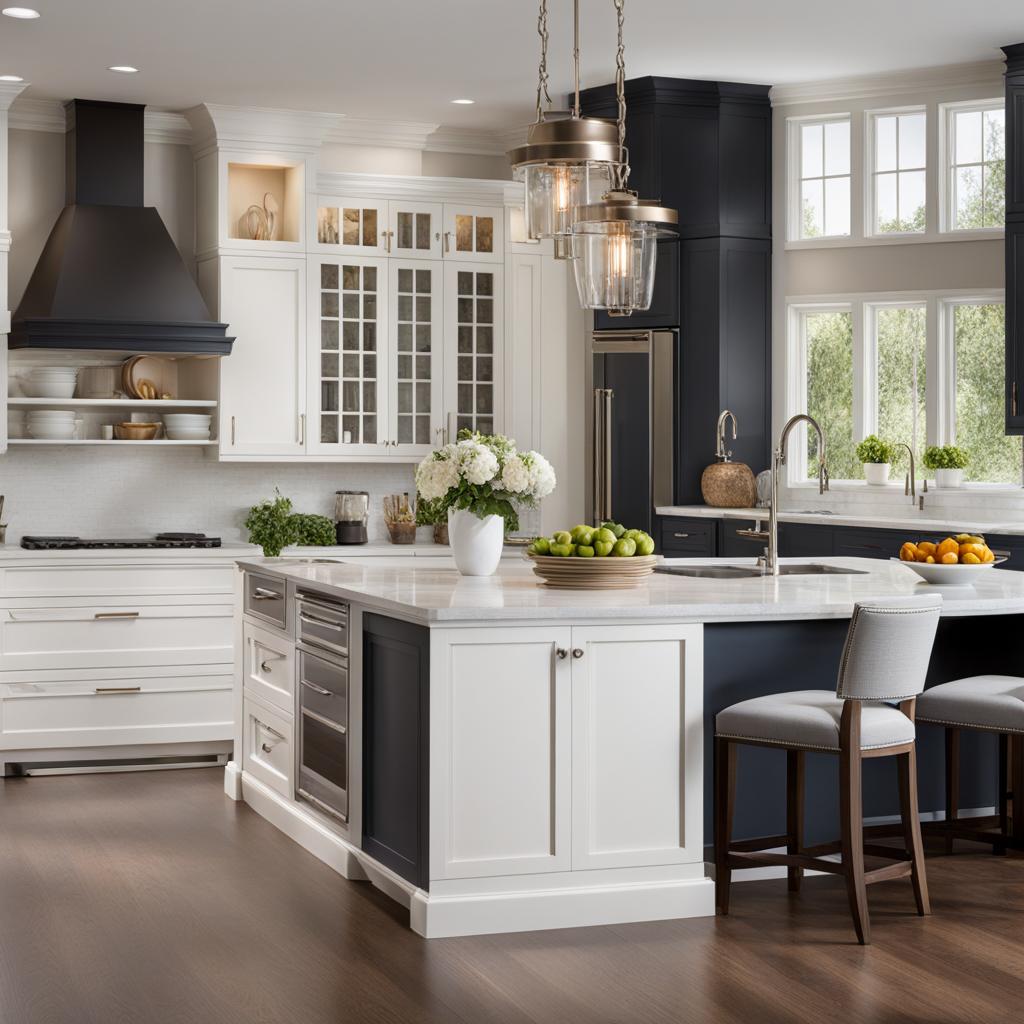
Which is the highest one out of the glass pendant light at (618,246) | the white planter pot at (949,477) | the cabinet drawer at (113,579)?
the glass pendant light at (618,246)

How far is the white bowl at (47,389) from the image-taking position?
737 cm

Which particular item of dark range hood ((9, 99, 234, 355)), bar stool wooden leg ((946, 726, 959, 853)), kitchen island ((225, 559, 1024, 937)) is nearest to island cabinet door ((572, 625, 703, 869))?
kitchen island ((225, 559, 1024, 937))

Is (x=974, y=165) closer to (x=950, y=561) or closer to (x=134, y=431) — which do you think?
(x=950, y=561)

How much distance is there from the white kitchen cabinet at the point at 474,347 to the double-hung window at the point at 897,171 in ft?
6.48

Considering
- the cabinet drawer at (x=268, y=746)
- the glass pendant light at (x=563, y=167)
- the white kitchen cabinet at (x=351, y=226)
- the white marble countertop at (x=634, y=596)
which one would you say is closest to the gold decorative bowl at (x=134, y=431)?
the white kitchen cabinet at (x=351, y=226)

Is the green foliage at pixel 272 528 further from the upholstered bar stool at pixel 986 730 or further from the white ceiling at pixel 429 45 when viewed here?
the upholstered bar stool at pixel 986 730

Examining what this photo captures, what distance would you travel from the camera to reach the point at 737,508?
25.6 ft

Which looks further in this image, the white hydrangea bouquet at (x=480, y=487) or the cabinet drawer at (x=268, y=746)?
the cabinet drawer at (x=268, y=746)

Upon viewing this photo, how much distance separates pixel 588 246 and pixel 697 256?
3.77 meters

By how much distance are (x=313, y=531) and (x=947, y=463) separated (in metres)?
A: 3.05

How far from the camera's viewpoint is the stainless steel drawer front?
476 cm

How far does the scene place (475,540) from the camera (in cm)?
511

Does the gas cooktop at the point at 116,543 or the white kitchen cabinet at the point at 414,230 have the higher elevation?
the white kitchen cabinet at the point at 414,230

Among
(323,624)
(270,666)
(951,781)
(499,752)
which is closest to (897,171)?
(951,781)
